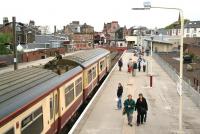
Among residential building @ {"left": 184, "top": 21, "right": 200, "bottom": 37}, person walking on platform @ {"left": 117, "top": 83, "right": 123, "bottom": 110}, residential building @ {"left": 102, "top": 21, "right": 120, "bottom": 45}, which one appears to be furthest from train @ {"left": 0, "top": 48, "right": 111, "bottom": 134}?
residential building @ {"left": 102, "top": 21, "right": 120, "bottom": 45}

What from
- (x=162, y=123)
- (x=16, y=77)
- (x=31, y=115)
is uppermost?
(x=16, y=77)

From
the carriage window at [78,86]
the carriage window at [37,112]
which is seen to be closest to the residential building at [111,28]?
the carriage window at [78,86]

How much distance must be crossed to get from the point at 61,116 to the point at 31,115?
160 inches

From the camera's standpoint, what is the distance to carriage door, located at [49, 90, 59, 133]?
13.4m

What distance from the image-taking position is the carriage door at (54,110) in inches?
529

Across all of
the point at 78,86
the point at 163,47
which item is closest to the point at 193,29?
the point at 163,47

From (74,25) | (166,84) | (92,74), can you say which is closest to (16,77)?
(92,74)

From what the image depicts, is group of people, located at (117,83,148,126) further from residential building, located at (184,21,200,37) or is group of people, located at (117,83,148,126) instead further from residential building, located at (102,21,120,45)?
residential building, located at (102,21,120,45)

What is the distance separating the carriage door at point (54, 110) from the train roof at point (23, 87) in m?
0.35

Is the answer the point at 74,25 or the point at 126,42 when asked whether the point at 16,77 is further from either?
the point at 74,25

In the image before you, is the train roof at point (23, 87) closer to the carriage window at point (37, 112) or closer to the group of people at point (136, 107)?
the carriage window at point (37, 112)

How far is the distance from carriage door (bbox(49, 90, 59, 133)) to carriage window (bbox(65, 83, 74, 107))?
68.6 inches

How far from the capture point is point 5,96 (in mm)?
10141

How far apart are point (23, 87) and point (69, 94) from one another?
5.24m
